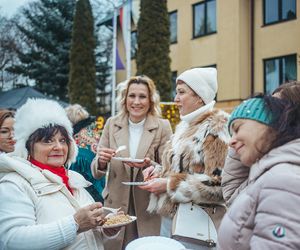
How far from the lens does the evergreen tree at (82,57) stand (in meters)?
19.1

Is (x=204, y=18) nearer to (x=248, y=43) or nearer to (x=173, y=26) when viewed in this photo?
(x=248, y=43)

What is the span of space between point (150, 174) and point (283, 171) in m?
1.77

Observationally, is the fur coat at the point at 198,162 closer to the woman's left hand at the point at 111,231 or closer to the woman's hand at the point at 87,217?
the woman's left hand at the point at 111,231

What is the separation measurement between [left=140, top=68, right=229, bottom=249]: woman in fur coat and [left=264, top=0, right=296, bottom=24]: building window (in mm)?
9753

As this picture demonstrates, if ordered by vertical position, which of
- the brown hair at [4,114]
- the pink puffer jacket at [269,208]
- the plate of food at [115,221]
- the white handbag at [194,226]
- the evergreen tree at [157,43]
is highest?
the evergreen tree at [157,43]

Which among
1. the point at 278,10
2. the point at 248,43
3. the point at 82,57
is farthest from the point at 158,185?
the point at 82,57

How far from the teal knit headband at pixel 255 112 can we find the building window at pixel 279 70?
37.2 feet

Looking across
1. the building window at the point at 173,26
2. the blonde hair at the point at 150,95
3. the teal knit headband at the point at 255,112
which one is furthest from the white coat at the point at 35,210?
the building window at the point at 173,26

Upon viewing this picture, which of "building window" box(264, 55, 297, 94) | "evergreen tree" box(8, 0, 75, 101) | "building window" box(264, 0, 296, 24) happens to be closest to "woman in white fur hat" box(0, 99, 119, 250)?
"building window" box(264, 0, 296, 24)

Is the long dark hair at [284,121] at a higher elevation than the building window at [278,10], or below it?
below

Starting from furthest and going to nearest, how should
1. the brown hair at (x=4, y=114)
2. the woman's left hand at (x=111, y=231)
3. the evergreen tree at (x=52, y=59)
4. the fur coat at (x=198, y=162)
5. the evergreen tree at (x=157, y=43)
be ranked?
the evergreen tree at (x=52, y=59) < the evergreen tree at (x=157, y=43) < the brown hair at (x=4, y=114) < the fur coat at (x=198, y=162) < the woman's left hand at (x=111, y=231)

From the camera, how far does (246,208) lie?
133 cm

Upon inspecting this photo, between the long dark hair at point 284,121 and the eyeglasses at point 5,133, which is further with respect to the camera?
the eyeglasses at point 5,133

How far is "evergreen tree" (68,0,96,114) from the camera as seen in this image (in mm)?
19094
